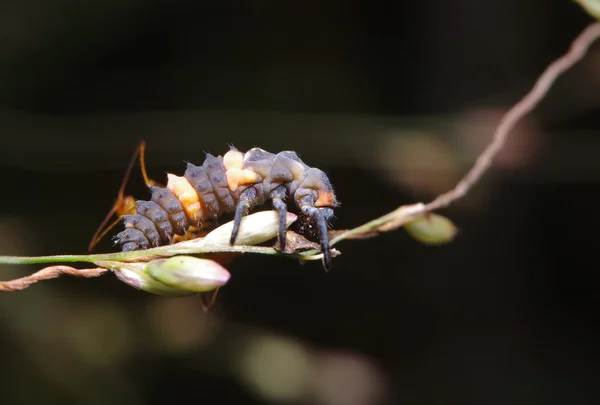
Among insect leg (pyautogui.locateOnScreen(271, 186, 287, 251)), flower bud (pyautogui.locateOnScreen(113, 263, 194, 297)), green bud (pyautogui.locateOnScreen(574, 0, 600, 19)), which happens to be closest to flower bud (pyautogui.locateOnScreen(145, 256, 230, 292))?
flower bud (pyautogui.locateOnScreen(113, 263, 194, 297))

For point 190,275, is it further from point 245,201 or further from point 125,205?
point 125,205

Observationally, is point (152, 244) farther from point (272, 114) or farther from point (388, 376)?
point (388, 376)

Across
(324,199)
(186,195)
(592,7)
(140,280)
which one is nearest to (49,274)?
(140,280)

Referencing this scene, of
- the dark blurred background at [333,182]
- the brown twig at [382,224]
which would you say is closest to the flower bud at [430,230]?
the brown twig at [382,224]

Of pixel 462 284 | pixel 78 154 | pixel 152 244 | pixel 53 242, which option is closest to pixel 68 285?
pixel 53 242

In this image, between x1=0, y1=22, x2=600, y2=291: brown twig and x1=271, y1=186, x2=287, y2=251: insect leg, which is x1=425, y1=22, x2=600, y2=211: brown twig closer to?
x1=0, y1=22, x2=600, y2=291: brown twig

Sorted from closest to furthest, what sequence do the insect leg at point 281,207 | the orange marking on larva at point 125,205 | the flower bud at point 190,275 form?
the flower bud at point 190,275 → the insect leg at point 281,207 → the orange marking on larva at point 125,205

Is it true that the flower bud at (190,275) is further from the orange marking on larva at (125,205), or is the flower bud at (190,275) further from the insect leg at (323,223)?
the orange marking on larva at (125,205)
